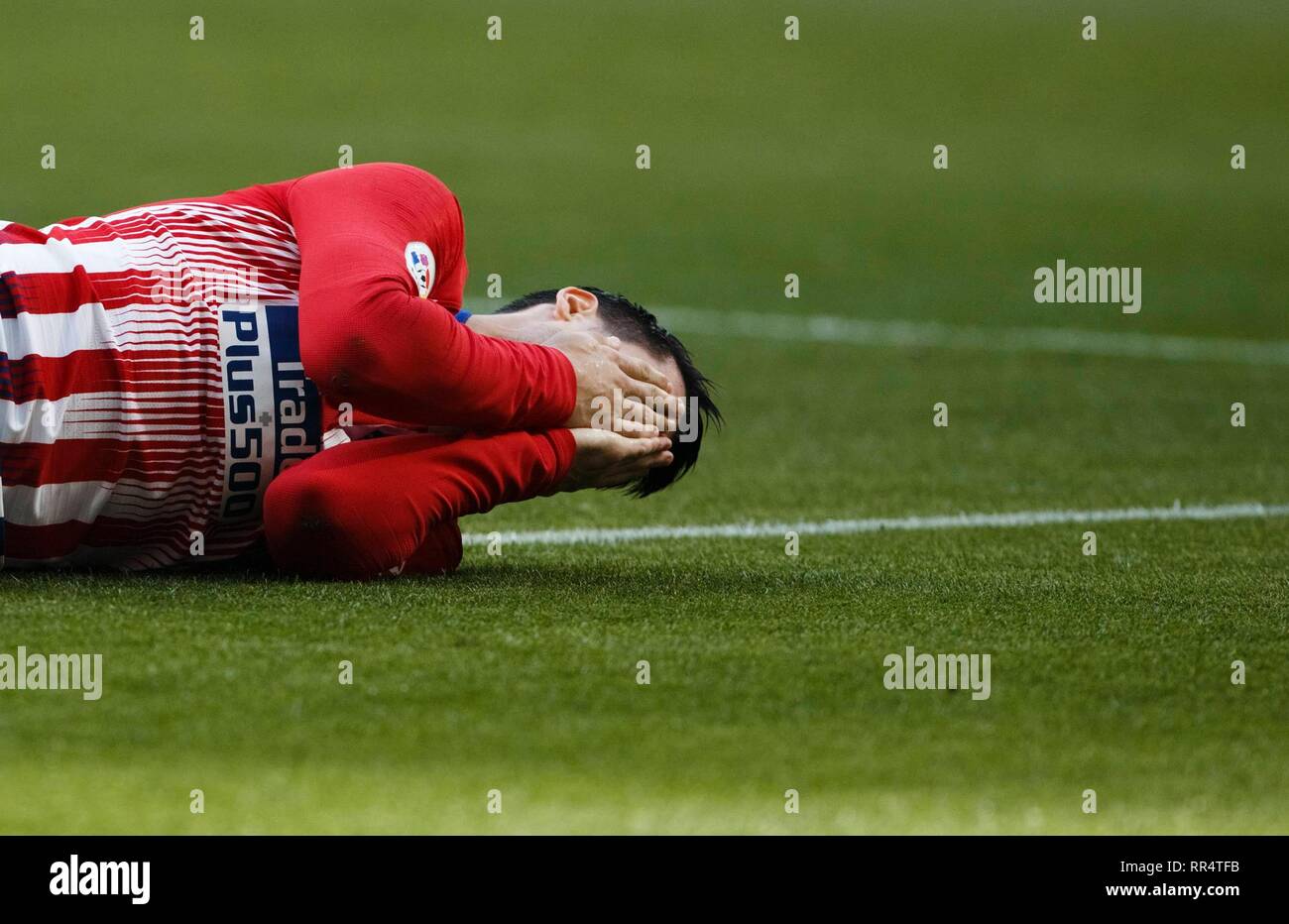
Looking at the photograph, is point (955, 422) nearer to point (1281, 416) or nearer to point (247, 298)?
point (1281, 416)

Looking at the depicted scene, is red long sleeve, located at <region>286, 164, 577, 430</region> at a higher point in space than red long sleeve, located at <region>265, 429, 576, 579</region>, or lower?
higher

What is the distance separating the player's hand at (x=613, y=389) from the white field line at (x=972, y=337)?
4.81 metres

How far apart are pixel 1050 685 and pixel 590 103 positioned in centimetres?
1263

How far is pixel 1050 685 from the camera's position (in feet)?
9.11

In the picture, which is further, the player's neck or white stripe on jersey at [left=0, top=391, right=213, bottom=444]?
the player's neck

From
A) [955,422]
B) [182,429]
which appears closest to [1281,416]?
[955,422]

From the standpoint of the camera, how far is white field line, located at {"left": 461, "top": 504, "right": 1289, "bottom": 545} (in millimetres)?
4145

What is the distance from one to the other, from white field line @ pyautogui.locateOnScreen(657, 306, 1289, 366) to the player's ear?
4765mm

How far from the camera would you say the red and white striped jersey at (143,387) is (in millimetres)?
3027

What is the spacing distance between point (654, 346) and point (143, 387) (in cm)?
93

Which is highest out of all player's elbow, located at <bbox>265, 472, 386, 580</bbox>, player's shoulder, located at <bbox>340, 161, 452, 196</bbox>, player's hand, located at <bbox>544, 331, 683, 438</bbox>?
player's shoulder, located at <bbox>340, 161, 452, 196</bbox>

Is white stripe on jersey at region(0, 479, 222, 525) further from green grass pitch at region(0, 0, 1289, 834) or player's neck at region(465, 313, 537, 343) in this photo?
player's neck at region(465, 313, 537, 343)

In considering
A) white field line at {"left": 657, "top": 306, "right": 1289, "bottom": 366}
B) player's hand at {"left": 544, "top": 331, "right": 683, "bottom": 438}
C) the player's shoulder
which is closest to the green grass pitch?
white field line at {"left": 657, "top": 306, "right": 1289, "bottom": 366}

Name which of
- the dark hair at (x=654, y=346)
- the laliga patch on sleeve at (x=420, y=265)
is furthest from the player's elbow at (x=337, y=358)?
the dark hair at (x=654, y=346)
